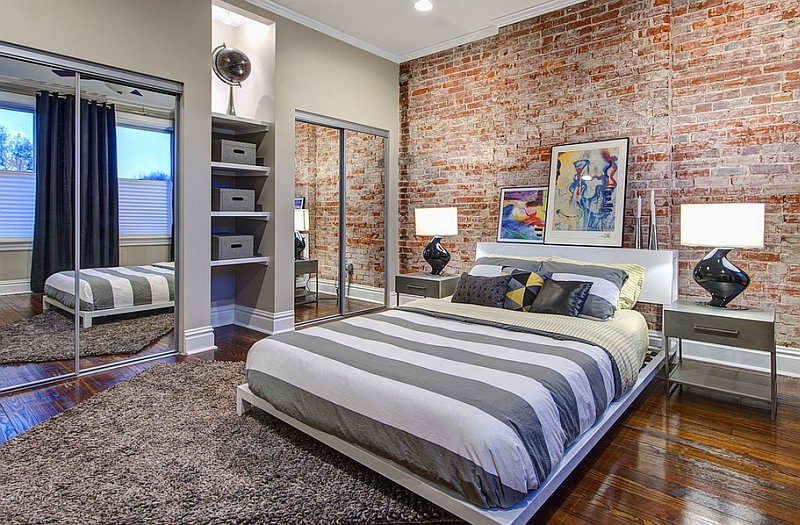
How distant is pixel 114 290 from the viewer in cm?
348

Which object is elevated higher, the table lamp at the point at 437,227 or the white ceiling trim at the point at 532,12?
the white ceiling trim at the point at 532,12

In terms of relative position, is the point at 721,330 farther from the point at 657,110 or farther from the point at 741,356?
the point at 657,110

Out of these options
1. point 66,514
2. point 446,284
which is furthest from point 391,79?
point 66,514

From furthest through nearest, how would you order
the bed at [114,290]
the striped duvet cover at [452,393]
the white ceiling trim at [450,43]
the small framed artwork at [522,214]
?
the white ceiling trim at [450,43] < the small framed artwork at [522,214] < the bed at [114,290] < the striped duvet cover at [452,393]

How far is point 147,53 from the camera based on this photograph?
3463 mm

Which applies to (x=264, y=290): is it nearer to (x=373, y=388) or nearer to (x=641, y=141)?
(x=373, y=388)

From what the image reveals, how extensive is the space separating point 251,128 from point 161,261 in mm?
1630

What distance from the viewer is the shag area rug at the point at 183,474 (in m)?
1.78

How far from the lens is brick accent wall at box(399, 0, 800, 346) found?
3.38 metres

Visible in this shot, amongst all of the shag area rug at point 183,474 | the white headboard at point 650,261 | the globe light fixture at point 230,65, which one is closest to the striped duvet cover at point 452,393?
the shag area rug at point 183,474

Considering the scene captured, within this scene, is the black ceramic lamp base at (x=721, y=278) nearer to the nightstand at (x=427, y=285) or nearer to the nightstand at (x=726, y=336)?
the nightstand at (x=726, y=336)

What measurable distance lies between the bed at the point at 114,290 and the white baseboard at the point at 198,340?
29cm

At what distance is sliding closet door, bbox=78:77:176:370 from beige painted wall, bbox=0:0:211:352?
0.13m

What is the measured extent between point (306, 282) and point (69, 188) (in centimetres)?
231
